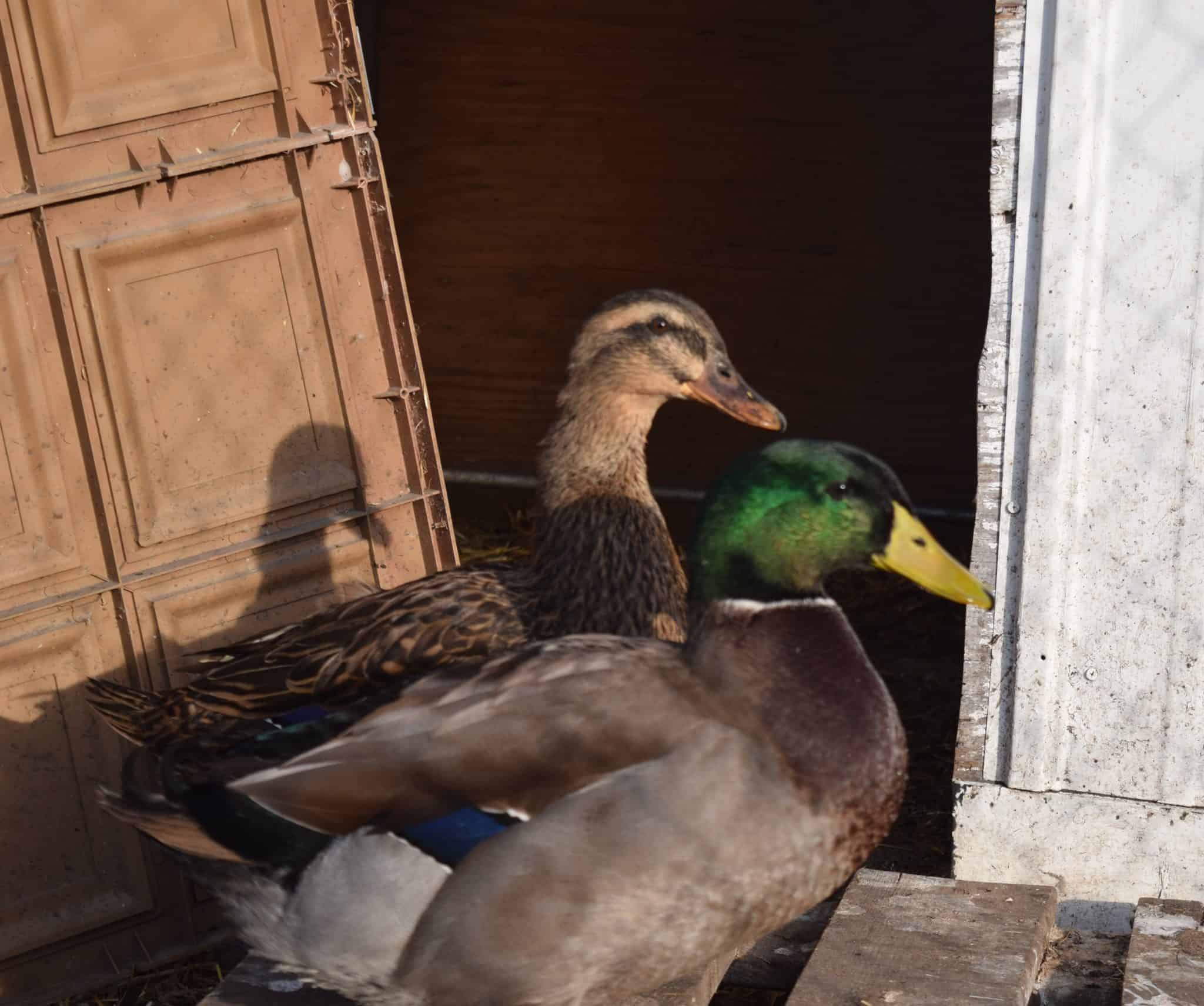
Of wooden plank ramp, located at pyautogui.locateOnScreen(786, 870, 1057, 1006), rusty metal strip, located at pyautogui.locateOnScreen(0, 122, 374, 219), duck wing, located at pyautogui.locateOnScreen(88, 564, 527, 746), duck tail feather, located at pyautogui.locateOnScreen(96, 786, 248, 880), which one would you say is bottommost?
wooden plank ramp, located at pyautogui.locateOnScreen(786, 870, 1057, 1006)

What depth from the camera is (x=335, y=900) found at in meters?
2.57

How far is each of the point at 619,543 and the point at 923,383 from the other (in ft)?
7.35

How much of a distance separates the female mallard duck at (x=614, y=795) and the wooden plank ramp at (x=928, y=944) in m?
0.37

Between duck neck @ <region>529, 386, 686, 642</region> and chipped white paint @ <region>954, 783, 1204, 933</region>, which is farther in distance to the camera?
duck neck @ <region>529, 386, 686, 642</region>

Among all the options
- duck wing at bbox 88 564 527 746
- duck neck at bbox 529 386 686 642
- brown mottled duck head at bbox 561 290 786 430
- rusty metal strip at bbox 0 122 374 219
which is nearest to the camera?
duck wing at bbox 88 564 527 746

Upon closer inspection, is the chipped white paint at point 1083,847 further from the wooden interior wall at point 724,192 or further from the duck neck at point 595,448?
the wooden interior wall at point 724,192

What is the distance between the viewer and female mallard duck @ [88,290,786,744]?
3.27 meters

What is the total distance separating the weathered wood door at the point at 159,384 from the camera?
11.2 ft

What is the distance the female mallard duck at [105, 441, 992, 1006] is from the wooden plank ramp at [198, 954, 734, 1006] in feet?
0.94

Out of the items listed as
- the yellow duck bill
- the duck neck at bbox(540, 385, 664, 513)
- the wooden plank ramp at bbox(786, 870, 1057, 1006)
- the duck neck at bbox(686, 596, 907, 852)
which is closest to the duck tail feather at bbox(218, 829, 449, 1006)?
the duck neck at bbox(686, 596, 907, 852)

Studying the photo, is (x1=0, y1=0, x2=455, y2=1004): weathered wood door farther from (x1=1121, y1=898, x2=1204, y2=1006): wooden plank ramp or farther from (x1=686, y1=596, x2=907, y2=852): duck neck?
(x1=1121, y1=898, x2=1204, y2=1006): wooden plank ramp

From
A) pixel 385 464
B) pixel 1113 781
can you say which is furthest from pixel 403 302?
pixel 1113 781

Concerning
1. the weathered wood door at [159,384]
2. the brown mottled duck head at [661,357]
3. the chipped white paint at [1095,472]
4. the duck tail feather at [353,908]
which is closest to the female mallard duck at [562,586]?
the brown mottled duck head at [661,357]

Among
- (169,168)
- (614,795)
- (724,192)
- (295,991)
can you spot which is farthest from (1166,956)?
(724,192)
